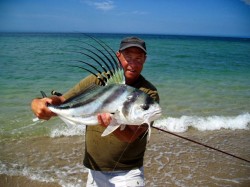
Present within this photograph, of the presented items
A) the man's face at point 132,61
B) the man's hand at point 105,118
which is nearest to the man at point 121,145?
the man's face at point 132,61

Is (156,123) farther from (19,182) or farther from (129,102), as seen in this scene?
(129,102)

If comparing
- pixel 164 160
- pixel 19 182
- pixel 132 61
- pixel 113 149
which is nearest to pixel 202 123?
pixel 164 160

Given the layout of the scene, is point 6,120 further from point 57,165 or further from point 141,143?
point 141,143

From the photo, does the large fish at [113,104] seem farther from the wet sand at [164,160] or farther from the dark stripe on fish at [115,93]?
the wet sand at [164,160]

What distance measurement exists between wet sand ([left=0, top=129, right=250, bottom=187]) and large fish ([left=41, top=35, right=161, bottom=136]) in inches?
95.1

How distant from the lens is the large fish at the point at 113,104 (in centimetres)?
224

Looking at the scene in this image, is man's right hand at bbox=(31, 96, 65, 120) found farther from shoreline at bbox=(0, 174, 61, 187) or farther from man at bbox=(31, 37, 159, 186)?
shoreline at bbox=(0, 174, 61, 187)

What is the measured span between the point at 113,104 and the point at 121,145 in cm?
70

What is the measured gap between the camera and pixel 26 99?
30.1 feet

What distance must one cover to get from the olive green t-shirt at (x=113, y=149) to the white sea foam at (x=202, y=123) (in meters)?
4.69

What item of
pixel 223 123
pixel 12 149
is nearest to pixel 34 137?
pixel 12 149

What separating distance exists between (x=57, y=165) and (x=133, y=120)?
325 cm

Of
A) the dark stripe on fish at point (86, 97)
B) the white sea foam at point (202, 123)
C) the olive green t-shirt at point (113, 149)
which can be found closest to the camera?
the dark stripe on fish at point (86, 97)

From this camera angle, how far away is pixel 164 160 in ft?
17.8
